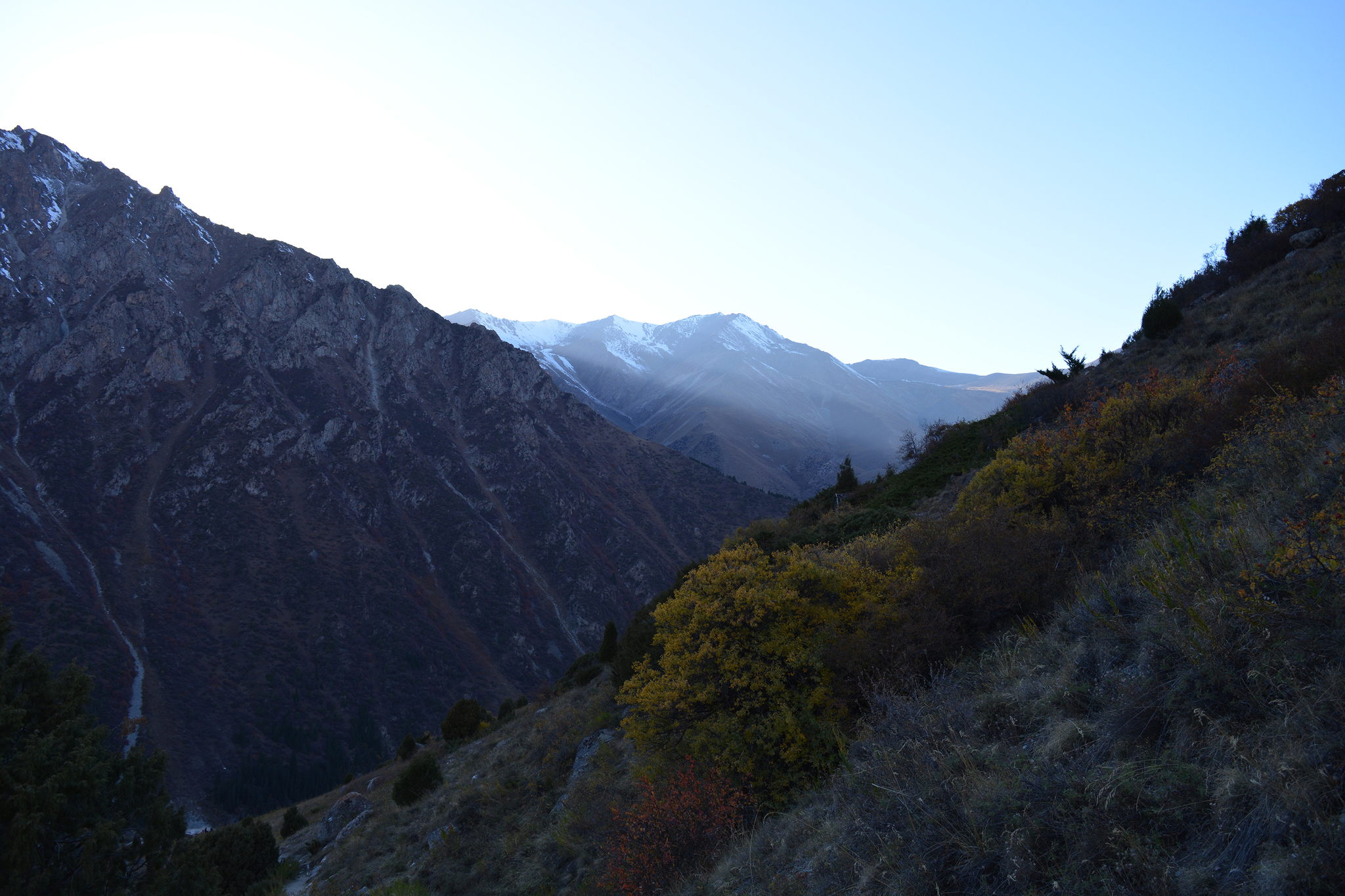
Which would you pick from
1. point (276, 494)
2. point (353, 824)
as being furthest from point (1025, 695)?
point (276, 494)

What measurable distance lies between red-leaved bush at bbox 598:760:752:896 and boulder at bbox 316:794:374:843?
649 inches

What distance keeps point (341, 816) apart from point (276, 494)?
3501 inches

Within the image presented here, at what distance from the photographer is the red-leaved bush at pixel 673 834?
6.92 m

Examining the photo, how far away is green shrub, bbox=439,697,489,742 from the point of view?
33.3 m

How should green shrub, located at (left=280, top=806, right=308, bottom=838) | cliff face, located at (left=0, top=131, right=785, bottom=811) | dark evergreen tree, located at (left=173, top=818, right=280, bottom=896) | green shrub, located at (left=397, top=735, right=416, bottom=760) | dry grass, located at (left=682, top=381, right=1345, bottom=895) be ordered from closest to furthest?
dry grass, located at (left=682, top=381, right=1345, bottom=895)
dark evergreen tree, located at (left=173, top=818, right=280, bottom=896)
green shrub, located at (left=280, top=806, right=308, bottom=838)
green shrub, located at (left=397, top=735, right=416, bottom=760)
cliff face, located at (left=0, top=131, right=785, bottom=811)

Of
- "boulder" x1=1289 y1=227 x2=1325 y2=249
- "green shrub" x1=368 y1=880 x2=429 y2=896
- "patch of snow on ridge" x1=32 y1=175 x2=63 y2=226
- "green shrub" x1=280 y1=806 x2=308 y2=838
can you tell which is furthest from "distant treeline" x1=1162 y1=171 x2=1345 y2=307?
"patch of snow on ridge" x1=32 y1=175 x2=63 y2=226

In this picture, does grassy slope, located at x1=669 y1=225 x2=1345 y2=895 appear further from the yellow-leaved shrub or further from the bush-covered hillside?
the yellow-leaved shrub

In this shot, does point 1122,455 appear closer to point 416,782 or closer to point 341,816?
point 416,782

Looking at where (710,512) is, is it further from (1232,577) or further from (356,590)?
(1232,577)

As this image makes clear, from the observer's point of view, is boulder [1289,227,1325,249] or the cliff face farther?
the cliff face

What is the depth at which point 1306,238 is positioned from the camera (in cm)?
1850

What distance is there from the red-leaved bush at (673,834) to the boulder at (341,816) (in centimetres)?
1648

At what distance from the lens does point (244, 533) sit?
86.4m

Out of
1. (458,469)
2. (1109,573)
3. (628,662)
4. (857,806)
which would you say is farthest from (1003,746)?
(458,469)
